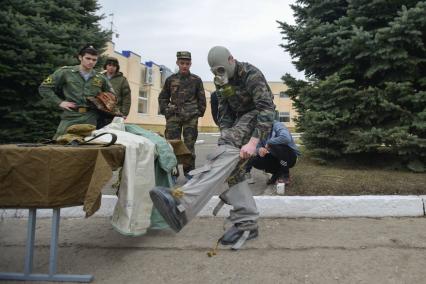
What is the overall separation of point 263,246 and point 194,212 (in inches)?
29.0

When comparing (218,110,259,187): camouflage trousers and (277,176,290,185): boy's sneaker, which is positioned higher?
(218,110,259,187): camouflage trousers

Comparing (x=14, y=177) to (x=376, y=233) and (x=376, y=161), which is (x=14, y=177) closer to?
(x=376, y=233)

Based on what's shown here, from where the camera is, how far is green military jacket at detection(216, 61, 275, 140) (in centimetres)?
308

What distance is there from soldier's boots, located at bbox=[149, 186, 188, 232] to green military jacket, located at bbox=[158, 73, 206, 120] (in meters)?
2.83

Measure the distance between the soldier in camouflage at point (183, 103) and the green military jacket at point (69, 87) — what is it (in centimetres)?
155

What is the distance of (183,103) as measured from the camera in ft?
17.5

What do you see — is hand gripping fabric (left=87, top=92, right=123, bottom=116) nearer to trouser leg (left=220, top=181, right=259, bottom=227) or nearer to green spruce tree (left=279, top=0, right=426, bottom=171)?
trouser leg (left=220, top=181, right=259, bottom=227)

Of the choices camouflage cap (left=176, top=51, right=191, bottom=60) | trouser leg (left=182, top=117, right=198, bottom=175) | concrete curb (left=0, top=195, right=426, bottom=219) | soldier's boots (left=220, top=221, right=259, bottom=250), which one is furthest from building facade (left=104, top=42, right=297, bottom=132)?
soldier's boots (left=220, top=221, right=259, bottom=250)

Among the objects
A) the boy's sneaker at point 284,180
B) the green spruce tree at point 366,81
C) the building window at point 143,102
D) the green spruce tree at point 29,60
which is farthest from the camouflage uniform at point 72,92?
the building window at point 143,102

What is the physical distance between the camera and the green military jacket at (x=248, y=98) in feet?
10.1

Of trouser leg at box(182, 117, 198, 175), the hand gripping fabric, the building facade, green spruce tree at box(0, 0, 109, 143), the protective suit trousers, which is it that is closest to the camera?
the protective suit trousers

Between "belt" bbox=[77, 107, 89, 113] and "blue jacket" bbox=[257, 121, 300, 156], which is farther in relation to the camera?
"blue jacket" bbox=[257, 121, 300, 156]

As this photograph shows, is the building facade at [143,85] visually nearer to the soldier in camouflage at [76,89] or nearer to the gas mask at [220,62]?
the soldier in camouflage at [76,89]

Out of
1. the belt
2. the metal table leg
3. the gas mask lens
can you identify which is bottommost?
the metal table leg
